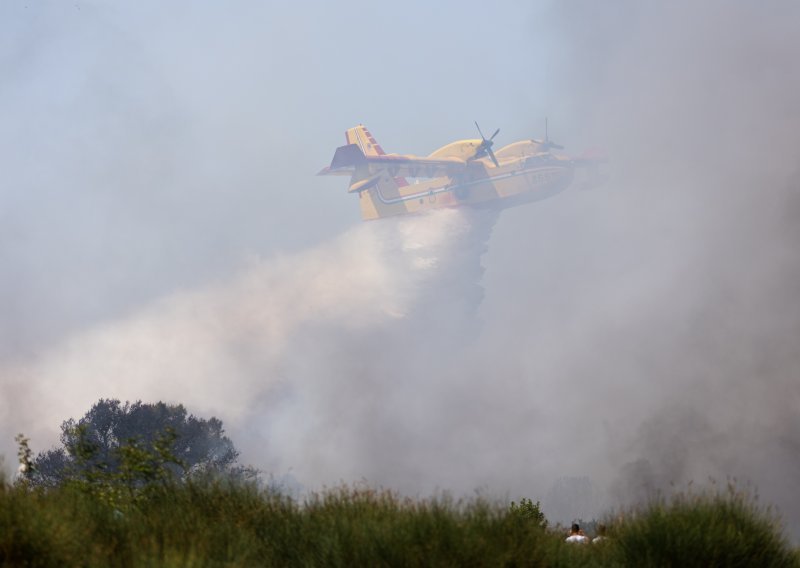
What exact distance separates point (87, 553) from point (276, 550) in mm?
4244

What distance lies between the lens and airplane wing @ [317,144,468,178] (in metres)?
146

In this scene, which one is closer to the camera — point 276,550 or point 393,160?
point 276,550

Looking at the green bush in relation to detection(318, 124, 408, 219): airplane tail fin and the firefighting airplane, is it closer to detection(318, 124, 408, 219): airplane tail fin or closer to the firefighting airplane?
the firefighting airplane

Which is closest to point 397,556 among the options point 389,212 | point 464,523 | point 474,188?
point 464,523

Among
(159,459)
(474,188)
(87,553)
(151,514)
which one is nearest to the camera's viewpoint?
(87,553)

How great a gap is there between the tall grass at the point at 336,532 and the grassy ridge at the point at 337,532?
1.3 inches

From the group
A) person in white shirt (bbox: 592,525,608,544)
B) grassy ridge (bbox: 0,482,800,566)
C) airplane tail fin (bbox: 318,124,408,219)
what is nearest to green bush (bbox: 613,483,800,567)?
grassy ridge (bbox: 0,482,800,566)

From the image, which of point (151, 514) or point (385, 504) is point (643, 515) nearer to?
point (385, 504)

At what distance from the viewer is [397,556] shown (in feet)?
72.2

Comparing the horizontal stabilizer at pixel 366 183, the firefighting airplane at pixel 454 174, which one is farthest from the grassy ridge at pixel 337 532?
the horizontal stabilizer at pixel 366 183

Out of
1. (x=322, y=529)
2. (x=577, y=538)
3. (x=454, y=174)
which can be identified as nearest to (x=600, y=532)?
(x=577, y=538)

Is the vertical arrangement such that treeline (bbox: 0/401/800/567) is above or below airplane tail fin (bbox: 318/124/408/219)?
below

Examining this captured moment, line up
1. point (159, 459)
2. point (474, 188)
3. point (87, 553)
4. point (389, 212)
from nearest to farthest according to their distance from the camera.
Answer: point (87, 553) < point (159, 459) < point (474, 188) < point (389, 212)

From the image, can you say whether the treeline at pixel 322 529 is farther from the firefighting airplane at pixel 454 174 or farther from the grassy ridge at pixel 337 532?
the firefighting airplane at pixel 454 174
